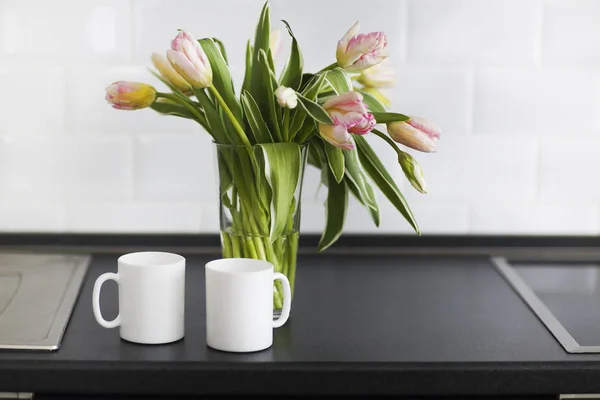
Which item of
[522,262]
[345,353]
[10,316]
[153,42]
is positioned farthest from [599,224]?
[10,316]

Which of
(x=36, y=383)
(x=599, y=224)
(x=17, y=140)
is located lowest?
(x=36, y=383)

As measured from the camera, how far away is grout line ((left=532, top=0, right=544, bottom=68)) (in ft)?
5.06

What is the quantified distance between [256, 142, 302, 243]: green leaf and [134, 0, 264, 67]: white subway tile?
483 millimetres

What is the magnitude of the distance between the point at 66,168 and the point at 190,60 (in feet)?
2.01

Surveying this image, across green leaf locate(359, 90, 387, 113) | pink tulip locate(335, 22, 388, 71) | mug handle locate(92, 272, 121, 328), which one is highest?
pink tulip locate(335, 22, 388, 71)

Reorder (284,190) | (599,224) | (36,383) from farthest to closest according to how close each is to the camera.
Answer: (599,224), (284,190), (36,383)

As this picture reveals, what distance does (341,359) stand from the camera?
1.02 meters

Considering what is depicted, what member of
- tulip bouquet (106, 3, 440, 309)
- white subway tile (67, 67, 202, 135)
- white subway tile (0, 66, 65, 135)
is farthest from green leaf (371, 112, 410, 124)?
white subway tile (0, 66, 65, 135)

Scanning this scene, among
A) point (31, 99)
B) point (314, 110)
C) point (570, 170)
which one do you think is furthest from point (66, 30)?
point (570, 170)

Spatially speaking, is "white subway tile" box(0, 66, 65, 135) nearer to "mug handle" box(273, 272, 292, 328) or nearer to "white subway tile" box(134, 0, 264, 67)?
"white subway tile" box(134, 0, 264, 67)

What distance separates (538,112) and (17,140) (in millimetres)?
1002

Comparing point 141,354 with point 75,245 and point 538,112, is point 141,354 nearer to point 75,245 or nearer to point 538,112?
point 75,245

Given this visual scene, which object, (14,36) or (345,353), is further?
(14,36)

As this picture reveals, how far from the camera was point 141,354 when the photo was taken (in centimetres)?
103
